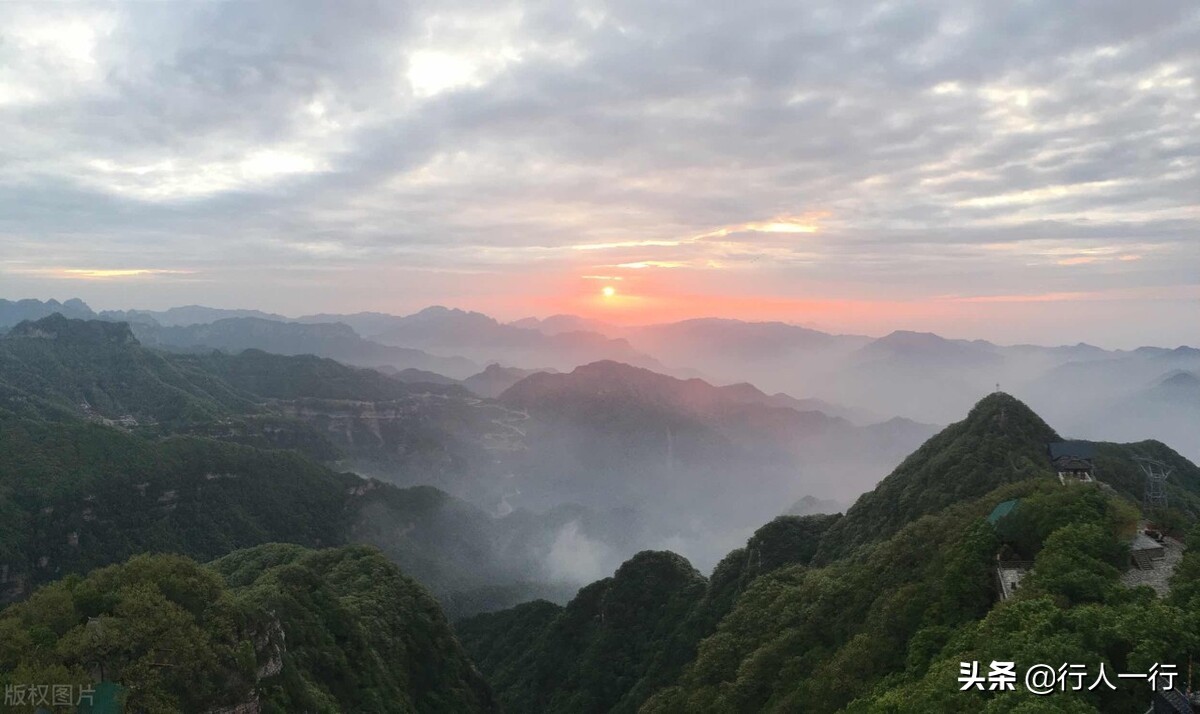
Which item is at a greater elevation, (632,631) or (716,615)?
(716,615)

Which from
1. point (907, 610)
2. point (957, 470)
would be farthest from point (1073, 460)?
→ point (907, 610)

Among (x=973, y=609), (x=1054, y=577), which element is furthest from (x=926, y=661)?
(x=1054, y=577)

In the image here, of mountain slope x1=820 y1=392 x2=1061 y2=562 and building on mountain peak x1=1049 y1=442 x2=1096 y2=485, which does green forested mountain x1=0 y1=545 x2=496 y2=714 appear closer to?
mountain slope x1=820 y1=392 x2=1061 y2=562

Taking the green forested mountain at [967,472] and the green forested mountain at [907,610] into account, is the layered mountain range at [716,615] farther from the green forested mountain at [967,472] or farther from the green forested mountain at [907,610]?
the green forested mountain at [967,472]

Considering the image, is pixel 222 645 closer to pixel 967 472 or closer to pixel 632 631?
pixel 632 631

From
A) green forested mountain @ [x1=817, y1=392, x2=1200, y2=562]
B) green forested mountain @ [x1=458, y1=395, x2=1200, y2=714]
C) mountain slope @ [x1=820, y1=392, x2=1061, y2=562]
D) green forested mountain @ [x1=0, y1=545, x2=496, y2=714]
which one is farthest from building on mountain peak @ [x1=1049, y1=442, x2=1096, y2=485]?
green forested mountain @ [x1=0, y1=545, x2=496, y2=714]
